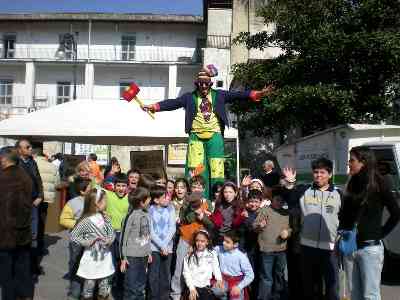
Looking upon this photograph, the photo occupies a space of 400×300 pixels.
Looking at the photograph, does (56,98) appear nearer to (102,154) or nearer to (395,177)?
(102,154)

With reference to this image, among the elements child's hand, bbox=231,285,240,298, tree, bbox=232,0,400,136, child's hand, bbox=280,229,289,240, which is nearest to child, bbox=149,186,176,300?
child's hand, bbox=231,285,240,298

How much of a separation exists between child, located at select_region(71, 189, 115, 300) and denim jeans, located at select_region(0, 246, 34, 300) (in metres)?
0.52

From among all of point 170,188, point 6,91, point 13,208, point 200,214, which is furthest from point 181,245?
point 6,91

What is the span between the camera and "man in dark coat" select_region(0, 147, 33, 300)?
4770 mm

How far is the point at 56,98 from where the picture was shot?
34500 mm

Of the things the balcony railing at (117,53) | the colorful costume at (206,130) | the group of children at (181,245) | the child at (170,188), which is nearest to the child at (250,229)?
the group of children at (181,245)

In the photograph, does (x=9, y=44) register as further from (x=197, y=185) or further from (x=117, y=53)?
(x=197, y=185)

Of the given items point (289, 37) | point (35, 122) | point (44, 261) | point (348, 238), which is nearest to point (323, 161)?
point (348, 238)

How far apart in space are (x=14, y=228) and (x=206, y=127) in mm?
2713

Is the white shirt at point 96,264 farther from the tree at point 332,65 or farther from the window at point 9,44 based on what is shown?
the window at point 9,44

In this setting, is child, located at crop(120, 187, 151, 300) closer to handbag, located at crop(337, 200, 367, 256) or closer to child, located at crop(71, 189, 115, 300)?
child, located at crop(71, 189, 115, 300)

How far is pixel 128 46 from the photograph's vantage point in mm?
34844

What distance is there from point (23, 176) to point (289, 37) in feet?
33.8

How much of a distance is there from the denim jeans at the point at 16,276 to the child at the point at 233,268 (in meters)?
2.03
